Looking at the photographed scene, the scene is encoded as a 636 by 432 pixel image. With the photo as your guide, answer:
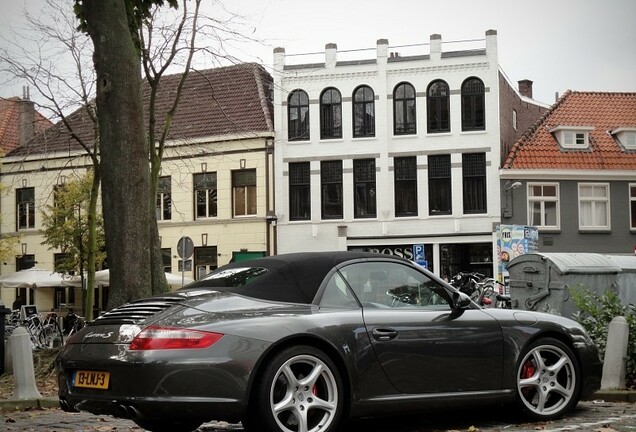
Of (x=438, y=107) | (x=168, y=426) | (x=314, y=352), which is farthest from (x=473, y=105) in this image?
(x=314, y=352)

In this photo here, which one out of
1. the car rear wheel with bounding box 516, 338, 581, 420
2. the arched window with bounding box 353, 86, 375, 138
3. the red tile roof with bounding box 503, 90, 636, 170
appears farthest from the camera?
the arched window with bounding box 353, 86, 375, 138

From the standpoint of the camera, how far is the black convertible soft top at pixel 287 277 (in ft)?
21.8

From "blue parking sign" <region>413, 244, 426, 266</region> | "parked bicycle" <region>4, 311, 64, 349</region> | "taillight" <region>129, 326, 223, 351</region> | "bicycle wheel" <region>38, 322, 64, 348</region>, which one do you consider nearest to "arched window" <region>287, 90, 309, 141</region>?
"blue parking sign" <region>413, 244, 426, 266</region>

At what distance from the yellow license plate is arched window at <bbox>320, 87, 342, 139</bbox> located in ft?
101

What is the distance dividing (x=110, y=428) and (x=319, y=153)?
2904cm

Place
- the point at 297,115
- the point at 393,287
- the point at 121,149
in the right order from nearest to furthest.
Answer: the point at 393,287 → the point at 121,149 → the point at 297,115

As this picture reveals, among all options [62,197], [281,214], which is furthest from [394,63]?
[62,197]

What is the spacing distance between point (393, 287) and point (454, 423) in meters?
1.33

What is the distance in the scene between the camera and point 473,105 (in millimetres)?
36000

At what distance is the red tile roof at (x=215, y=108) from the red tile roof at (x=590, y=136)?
10.2 meters

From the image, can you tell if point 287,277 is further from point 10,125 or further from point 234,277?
point 10,125

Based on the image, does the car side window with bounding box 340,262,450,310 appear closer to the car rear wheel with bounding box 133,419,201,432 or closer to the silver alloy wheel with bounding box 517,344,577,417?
the silver alloy wheel with bounding box 517,344,577,417

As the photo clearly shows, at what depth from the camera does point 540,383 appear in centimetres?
766

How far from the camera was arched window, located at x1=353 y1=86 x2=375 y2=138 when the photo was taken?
36.6 m
